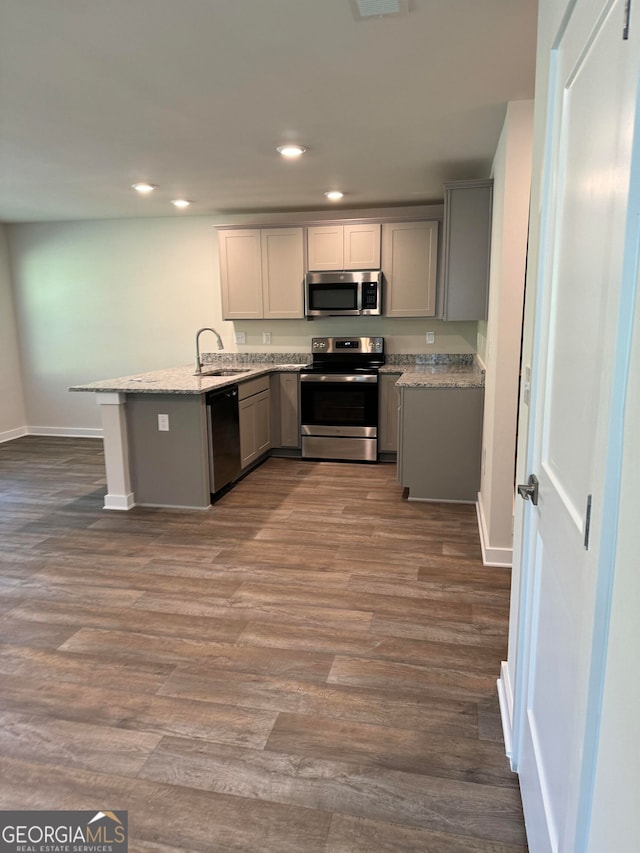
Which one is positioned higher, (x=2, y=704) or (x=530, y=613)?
(x=530, y=613)

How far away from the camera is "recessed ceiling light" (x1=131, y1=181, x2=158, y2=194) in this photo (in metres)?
4.32

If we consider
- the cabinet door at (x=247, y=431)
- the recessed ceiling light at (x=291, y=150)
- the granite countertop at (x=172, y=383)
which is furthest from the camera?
the cabinet door at (x=247, y=431)

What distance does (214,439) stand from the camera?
13.4 feet

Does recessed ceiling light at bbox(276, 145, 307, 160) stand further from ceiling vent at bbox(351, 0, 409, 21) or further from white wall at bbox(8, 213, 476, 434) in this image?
white wall at bbox(8, 213, 476, 434)

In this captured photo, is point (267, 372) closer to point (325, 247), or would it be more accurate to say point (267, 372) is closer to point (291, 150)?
point (325, 247)

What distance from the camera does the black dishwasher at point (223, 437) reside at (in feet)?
13.3

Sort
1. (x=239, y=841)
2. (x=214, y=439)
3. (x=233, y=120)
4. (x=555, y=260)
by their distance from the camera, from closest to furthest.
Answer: (x=555, y=260), (x=239, y=841), (x=233, y=120), (x=214, y=439)

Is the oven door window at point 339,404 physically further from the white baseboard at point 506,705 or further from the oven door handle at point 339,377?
the white baseboard at point 506,705

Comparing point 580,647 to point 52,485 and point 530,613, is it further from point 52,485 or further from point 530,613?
point 52,485

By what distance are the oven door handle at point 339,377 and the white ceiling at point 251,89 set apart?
5.62 ft

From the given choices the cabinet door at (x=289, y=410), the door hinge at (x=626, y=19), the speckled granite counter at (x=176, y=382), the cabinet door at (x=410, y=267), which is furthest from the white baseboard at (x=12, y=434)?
the door hinge at (x=626, y=19)

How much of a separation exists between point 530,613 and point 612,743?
826 mm

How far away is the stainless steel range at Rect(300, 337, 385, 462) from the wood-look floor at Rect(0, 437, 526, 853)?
1505 millimetres

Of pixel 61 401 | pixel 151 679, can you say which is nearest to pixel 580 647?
pixel 151 679
